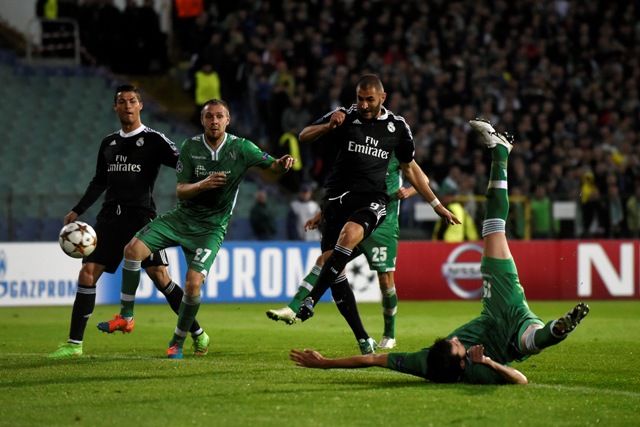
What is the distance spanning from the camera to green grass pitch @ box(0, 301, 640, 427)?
746 cm

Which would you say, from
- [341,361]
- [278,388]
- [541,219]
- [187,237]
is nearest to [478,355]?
[341,361]

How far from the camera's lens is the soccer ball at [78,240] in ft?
36.7

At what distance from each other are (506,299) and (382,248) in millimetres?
3897

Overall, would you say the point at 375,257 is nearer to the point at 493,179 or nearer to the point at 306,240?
the point at 493,179

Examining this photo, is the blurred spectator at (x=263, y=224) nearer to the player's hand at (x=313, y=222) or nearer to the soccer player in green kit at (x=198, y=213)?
the player's hand at (x=313, y=222)

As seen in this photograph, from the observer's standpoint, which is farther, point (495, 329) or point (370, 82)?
point (370, 82)

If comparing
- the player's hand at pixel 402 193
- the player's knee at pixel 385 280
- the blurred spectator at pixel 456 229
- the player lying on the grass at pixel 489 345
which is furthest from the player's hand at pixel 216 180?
the blurred spectator at pixel 456 229

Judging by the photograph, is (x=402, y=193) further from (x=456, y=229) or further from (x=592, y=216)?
(x=592, y=216)

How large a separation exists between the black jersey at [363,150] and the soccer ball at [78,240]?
2.37 m

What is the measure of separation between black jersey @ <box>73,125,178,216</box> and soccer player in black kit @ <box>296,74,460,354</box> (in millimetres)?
1690

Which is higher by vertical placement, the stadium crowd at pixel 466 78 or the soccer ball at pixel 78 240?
the stadium crowd at pixel 466 78

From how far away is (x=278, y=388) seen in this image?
877cm

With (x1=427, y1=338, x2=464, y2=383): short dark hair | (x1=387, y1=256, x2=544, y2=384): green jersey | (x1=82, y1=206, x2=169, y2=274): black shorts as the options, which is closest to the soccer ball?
(x1=82, y1=206, x2=169, y2=274): black shorts

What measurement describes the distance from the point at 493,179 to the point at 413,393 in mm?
2135
